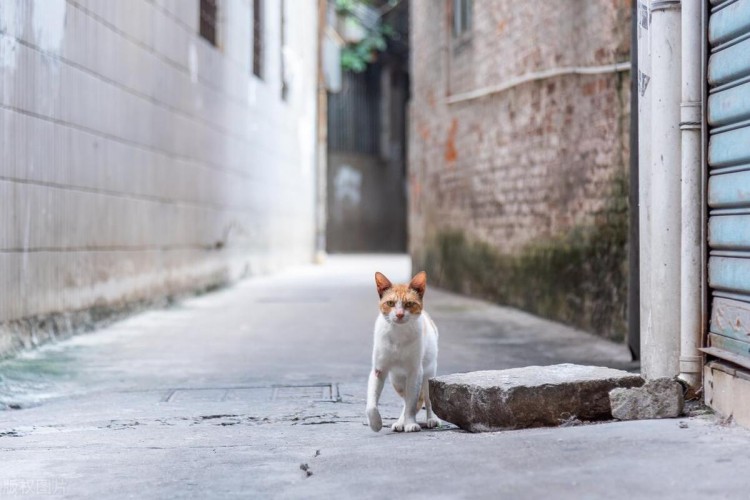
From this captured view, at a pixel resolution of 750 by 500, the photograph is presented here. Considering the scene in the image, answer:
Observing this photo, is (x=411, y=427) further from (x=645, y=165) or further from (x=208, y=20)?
(x=208, y=20)

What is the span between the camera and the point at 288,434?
4270 millimetres

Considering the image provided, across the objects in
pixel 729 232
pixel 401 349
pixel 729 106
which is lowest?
pixel 401 349

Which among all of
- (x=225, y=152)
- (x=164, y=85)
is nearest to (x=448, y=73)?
(x=225, y=152)

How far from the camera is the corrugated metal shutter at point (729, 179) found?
3.87 m

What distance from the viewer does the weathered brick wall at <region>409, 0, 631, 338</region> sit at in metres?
7.43

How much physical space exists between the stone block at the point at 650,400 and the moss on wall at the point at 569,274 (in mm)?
2922

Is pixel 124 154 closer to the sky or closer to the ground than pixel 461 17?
closer to the ground

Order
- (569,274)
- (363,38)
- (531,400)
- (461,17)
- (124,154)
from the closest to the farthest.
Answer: (531,400), (569,274), (124,154), (461,17), (363,38)

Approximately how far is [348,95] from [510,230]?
16.2 m

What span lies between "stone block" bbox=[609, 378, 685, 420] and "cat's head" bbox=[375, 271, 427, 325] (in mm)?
902

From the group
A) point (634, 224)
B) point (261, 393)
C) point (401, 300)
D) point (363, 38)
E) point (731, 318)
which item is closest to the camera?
point (731, 318)

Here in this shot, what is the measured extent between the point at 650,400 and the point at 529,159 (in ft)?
17.9

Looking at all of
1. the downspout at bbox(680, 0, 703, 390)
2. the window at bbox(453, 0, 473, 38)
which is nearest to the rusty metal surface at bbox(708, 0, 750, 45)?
the downspout at bbox(680, 0, 703, 390)

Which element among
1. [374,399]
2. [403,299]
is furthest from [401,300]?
[374,399]
